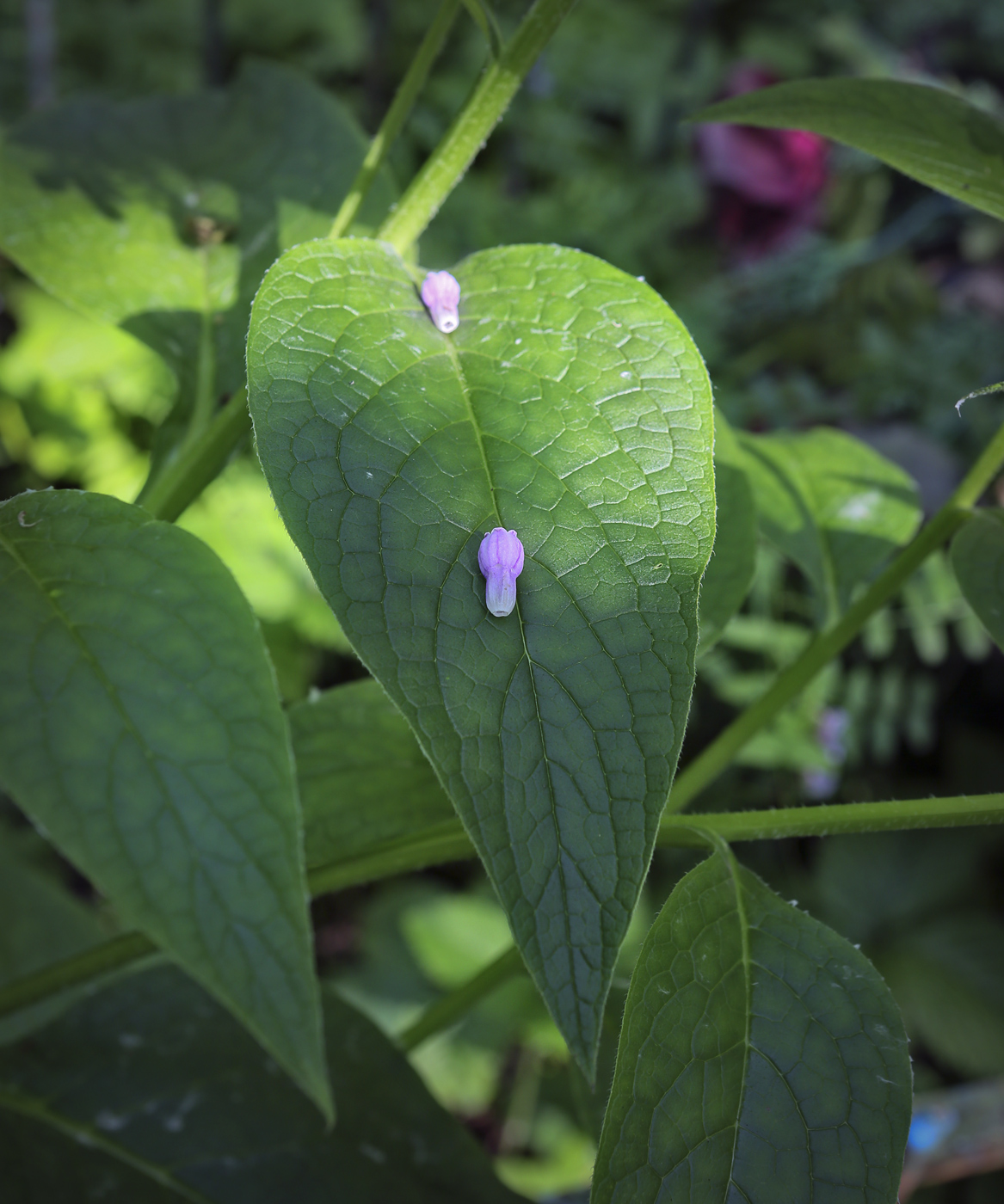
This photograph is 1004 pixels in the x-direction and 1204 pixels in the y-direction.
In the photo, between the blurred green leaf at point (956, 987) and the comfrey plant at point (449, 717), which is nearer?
the comfrey plant at point (449, 717)

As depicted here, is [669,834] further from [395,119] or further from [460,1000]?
[395,119]

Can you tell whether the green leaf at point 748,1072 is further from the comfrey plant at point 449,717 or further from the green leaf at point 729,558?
the green leaf at point 729,558

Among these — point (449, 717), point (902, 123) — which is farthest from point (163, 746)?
point (902, 123)

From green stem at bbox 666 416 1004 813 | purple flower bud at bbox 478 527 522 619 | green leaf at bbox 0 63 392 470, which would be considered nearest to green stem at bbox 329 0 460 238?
green leaf at bbox 0 63 392 470

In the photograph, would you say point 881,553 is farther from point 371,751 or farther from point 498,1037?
point 498,1037

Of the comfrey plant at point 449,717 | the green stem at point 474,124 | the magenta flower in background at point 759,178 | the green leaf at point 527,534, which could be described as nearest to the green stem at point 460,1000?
the comfrey plant at point 449,717

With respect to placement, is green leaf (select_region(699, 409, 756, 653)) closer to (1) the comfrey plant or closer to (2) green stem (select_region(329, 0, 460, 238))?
(1) the comfrey plant
